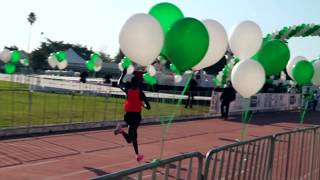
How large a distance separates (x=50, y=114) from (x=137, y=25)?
1047 centimetres

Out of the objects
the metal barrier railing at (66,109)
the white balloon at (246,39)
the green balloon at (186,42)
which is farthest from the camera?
the metal barrier railing at (66,109)

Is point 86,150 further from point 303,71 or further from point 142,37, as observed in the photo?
point 303,71

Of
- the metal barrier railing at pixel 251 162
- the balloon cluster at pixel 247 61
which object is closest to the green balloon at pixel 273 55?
the balloon cluster at pixel 247 61

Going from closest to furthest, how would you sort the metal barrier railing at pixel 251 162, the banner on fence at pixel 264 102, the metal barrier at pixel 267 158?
the metal barrier railing at pixel 251 162, the metal barrier at pixel 267 158, the banner on fence at pixel 264 102

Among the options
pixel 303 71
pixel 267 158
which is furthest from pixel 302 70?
pixel 267 158

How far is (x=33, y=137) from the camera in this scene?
38.7 ft

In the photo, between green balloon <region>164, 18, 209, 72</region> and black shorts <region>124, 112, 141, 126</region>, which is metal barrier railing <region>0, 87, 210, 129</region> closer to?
black shorts <region>124, 112, 141, 126</region>

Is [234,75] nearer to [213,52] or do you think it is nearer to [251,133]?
[213,52]

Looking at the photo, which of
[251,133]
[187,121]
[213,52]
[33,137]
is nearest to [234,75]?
[213,52]

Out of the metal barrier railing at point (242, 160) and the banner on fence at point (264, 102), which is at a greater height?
the banner on fence at point (264, 102)

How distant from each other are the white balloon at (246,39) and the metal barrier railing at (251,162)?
3.48 meters

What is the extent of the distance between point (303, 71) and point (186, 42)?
7301 millimetres

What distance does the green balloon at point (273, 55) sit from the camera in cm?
1109

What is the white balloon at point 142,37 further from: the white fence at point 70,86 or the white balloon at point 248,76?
the white fence at point 70,86
